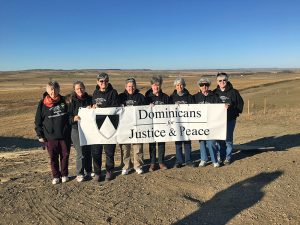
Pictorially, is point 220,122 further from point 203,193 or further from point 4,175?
point 4,175

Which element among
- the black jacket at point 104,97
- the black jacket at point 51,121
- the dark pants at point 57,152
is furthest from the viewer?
the black jacket at point 104,97

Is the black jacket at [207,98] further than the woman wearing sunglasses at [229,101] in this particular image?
Yes

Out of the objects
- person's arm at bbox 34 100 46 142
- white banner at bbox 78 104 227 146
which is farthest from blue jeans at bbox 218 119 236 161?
person's arm at bbox 34 100 46 142

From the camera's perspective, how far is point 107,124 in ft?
27.8

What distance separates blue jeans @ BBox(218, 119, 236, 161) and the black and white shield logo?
2597 mm

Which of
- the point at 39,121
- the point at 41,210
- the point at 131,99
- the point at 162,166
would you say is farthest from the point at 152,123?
the point at 41,210

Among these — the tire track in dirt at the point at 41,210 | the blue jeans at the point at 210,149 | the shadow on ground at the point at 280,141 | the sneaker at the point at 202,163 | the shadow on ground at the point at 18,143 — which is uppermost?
the blue jeans at the point at 210,149

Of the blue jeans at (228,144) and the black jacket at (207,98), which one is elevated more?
the black jacket at (207,98)

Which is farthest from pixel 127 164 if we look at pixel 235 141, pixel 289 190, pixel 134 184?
pixel 235 141

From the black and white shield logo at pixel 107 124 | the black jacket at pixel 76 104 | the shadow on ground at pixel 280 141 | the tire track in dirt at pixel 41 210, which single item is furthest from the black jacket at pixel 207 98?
the shadow on ground at pixel 280 141

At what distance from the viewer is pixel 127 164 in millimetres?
8555

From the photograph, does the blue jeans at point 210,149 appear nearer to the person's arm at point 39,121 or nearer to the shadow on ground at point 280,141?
the person's arm at point 39,121

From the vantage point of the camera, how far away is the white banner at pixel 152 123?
830 cm

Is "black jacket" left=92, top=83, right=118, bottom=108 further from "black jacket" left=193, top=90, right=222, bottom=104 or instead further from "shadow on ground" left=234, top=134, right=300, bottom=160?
"shadow on ground" left=234, top=134, right=300, bottom=160
